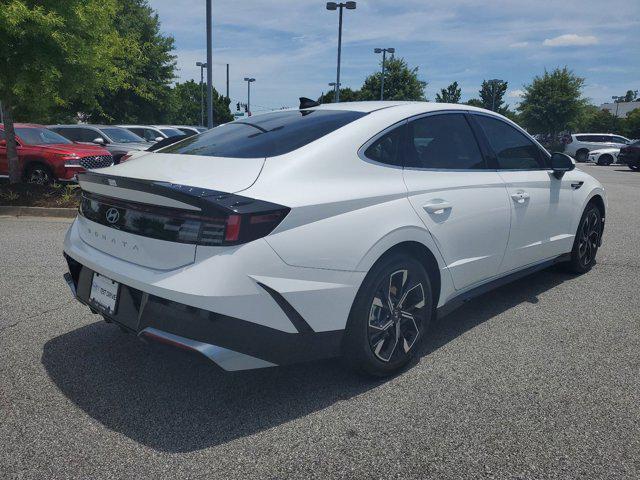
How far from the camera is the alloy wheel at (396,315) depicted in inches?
120

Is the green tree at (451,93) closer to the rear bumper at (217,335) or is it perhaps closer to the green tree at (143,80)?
the green tree at (143,80)

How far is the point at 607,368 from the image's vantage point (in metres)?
3.39

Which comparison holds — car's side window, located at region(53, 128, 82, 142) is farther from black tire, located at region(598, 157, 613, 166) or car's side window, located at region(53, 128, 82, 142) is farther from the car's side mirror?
black tire, located at region(598, 157, 613, 166)

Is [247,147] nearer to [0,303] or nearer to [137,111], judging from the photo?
[0,303]

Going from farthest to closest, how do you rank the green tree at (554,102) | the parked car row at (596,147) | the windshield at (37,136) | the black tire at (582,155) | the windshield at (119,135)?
1. the green tree at (554,102)
2. the black tire at (582,155)
3. the parked car row at (596,147)
4. the windshield at (119,135)
5. the windshield at (37,136)

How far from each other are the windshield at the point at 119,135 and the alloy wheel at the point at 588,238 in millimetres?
12114

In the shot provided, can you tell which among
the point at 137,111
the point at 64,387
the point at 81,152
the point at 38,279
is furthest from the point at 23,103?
the point at 137,111

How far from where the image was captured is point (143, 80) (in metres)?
31.2

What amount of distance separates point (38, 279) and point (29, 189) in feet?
18.9

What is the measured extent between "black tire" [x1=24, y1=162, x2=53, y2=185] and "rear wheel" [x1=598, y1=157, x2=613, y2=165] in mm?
28127

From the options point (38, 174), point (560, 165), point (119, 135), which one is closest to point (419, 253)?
point (560, 165)

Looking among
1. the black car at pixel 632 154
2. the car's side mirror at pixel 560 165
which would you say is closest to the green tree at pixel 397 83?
the black car at pixel 632 154

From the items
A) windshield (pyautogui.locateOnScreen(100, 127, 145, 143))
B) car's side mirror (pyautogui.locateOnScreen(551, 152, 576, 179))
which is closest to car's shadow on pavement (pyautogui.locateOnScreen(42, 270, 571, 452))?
car's side mirror (pyautogui.locateOnScreen(551, 152, 576, 179))

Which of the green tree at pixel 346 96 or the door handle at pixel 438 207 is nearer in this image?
the door handle at pixel 438 207
